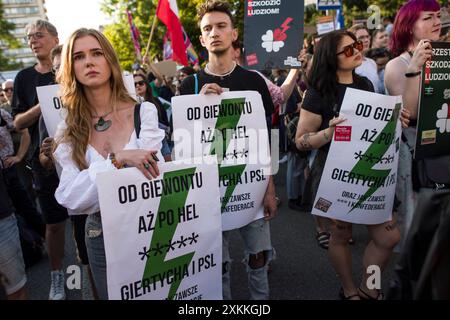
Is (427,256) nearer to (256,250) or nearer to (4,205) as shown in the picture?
(256,250)

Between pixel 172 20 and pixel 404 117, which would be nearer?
pixel 404 117

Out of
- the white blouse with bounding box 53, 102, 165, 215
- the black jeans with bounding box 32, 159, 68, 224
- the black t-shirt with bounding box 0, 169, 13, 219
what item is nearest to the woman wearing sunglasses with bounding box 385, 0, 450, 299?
the white blouse with bounding box 53, 102, 165, 215

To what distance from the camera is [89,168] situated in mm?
1790

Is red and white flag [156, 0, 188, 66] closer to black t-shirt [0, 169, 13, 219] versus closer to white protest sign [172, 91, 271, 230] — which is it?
white protest sign [172, 91, 271, 230]

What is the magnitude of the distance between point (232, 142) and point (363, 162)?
0.88 m

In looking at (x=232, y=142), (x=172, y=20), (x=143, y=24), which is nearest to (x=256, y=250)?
(x=232, y=142)

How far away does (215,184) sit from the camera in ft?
6.71

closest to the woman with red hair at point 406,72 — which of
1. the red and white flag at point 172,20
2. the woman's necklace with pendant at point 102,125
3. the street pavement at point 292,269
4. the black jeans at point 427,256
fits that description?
the street pavement at point 292,269

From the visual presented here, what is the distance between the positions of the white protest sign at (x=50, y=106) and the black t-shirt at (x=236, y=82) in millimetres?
889

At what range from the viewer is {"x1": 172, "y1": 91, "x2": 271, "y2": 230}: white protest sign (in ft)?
7.84

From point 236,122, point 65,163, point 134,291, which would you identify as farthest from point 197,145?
point 134,291

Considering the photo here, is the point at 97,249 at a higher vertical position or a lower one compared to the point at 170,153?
lower
